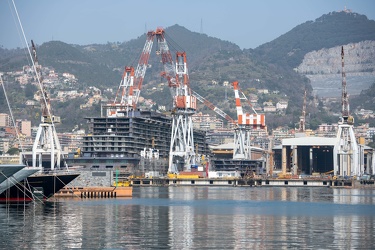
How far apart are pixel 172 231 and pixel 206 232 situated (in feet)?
8.55

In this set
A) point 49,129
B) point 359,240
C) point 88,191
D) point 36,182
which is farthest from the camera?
point 49,129

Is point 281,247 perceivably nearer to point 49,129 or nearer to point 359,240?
point 359,240

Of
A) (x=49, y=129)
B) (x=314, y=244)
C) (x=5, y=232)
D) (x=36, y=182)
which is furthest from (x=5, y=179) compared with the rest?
(x=49, y=129)

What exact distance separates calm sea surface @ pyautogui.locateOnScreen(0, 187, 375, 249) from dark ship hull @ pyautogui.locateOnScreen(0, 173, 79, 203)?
3.17 meters

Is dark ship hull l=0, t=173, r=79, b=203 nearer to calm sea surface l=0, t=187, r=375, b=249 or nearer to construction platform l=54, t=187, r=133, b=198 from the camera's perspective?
calm sea surface l=0, t=187, r=375, b=249

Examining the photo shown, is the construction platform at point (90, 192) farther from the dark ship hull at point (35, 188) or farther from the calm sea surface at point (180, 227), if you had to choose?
the calm sea surface at point (180, 227)

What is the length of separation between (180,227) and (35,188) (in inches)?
1321

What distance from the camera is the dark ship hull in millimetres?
100562

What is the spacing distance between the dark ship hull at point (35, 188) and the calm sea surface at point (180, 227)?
3169 mm

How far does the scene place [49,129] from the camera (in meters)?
195

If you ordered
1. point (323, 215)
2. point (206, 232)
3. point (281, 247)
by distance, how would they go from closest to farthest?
point (281, 247), point (206, 232), point (323, 215)

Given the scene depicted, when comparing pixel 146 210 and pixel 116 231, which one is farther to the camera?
pixel 146 210

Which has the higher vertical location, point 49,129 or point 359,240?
point 49,129

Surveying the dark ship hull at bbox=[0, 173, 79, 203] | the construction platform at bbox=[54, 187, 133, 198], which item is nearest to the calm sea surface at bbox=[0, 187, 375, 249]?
the dark ship hull at bbox=[0, 173, 79, 203]
